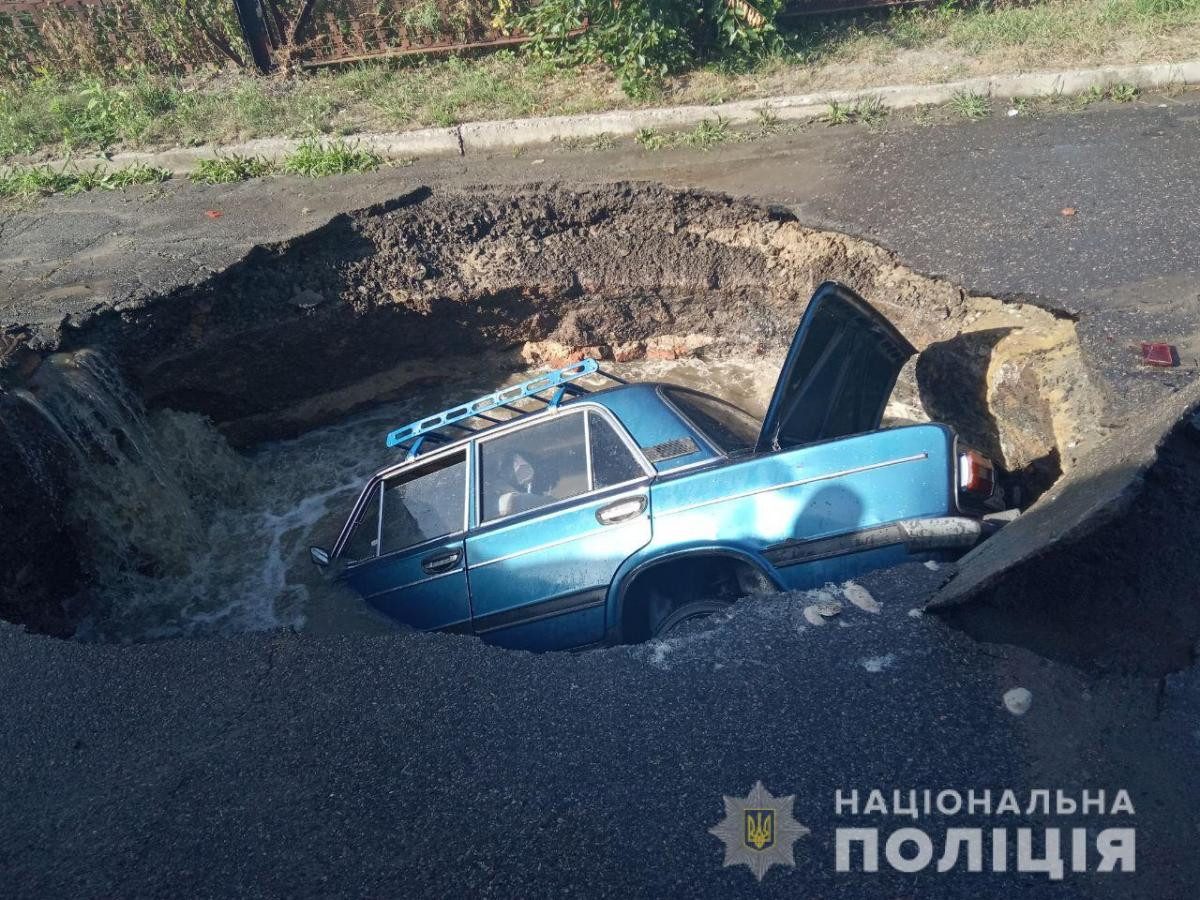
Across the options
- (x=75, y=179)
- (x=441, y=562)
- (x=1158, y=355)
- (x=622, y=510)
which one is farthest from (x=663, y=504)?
(x=75, y=179)

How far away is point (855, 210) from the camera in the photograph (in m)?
6.95

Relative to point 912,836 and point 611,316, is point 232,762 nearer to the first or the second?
point 912,836

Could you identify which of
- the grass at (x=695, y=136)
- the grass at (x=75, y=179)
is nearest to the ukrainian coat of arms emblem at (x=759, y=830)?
the grass at (x=695, y=136)

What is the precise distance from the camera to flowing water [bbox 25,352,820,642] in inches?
239

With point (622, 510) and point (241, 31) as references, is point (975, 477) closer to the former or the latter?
point (622, 510)

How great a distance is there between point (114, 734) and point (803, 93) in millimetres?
7418

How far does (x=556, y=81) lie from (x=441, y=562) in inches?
237

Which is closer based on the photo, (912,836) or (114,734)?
(912,836)

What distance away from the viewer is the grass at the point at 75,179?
888 centimetres

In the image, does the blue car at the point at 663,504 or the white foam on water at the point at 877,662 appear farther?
the blue car at the point at 663,504

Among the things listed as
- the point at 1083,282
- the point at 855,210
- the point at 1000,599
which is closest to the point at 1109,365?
the point at 1083,282

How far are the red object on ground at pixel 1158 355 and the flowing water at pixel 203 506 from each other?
2724mm

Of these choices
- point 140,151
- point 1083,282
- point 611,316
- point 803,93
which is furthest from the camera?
point 140,151

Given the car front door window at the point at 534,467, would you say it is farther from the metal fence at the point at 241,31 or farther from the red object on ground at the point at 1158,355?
the metal fence at the point at 241,31
